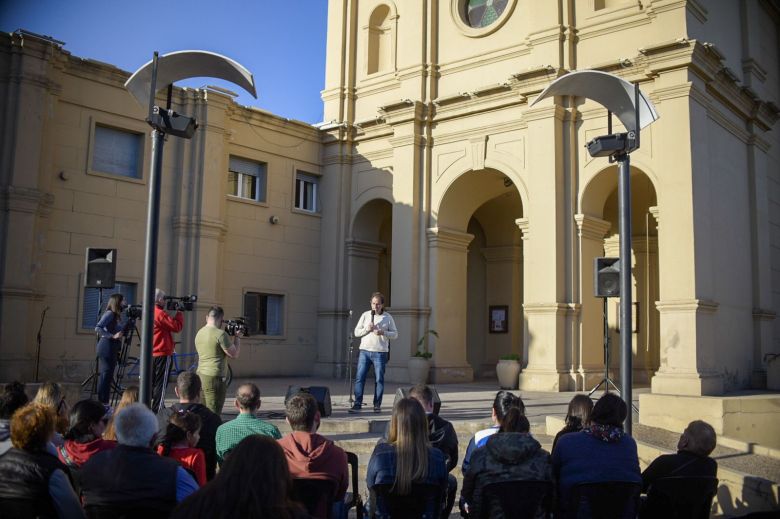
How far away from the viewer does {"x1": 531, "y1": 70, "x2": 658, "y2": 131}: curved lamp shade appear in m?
7.46

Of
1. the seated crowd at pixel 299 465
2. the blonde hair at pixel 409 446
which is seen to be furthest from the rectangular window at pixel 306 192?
the blonde hair at pixel 409 446

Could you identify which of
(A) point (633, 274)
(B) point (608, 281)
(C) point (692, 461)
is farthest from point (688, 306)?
(C) point (692, 461)

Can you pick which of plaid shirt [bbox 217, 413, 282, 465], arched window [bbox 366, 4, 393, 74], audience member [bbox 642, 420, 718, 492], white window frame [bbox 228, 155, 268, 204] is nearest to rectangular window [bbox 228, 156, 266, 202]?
white window frame [bbox 228, 155, 268, 204]

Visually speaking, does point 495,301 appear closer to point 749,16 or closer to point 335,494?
point 749,16

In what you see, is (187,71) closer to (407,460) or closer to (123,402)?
(123,402)

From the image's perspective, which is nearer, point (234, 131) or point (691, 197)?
point (691, 197)

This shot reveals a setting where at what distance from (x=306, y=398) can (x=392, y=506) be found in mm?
788

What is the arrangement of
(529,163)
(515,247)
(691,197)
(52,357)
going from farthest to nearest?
(515,247) < (529,163) < (52,357) < (691,197)

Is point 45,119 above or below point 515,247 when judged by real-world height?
above

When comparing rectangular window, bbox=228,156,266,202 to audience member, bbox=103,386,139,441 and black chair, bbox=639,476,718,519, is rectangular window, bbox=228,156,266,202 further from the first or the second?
black chair, bbox=639,476,718,519

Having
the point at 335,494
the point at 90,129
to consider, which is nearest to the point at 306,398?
the point at 335,494

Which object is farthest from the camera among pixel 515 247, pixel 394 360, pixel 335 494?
pixel 515 247

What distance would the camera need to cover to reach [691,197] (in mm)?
12977

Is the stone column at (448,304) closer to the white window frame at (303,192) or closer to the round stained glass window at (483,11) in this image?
the white window frame at (303,192)
